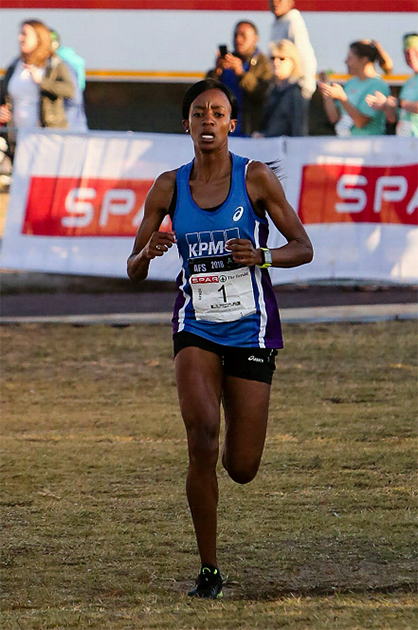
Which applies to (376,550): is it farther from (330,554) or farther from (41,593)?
(41,593)

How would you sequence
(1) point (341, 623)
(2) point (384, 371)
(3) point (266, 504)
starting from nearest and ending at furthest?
(1) point (341, 623) < (3) point (266, 504) < (2) point (384, 371)

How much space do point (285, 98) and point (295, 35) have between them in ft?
2.84

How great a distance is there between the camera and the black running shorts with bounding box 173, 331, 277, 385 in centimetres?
478

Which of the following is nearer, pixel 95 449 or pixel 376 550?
pixel 376 550

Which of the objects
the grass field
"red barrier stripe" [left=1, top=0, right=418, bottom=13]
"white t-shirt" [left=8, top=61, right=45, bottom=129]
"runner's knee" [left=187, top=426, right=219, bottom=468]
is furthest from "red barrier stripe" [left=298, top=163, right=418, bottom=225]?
"runner's knee" [left=187, top=426, right=219, bottom=468]

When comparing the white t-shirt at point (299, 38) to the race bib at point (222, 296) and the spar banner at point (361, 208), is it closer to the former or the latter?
the spar banner at point (361, 208)

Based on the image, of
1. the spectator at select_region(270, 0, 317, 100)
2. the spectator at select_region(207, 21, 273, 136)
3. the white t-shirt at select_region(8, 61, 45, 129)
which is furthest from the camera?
the white t-shirt at select_region(8, 61, 45, 129)

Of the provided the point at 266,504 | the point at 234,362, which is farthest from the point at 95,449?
the point at 234,362

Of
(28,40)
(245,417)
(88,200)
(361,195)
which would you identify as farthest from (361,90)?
(245,417)

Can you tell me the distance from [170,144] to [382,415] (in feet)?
17.2

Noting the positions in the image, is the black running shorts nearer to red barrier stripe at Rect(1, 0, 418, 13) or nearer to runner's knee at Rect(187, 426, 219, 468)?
runner's knee at Rect(187, 426, 219, 468)

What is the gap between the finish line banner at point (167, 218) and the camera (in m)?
11.7

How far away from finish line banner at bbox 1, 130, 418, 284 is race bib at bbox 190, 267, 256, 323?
693 cm

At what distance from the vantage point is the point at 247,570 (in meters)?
4.95
